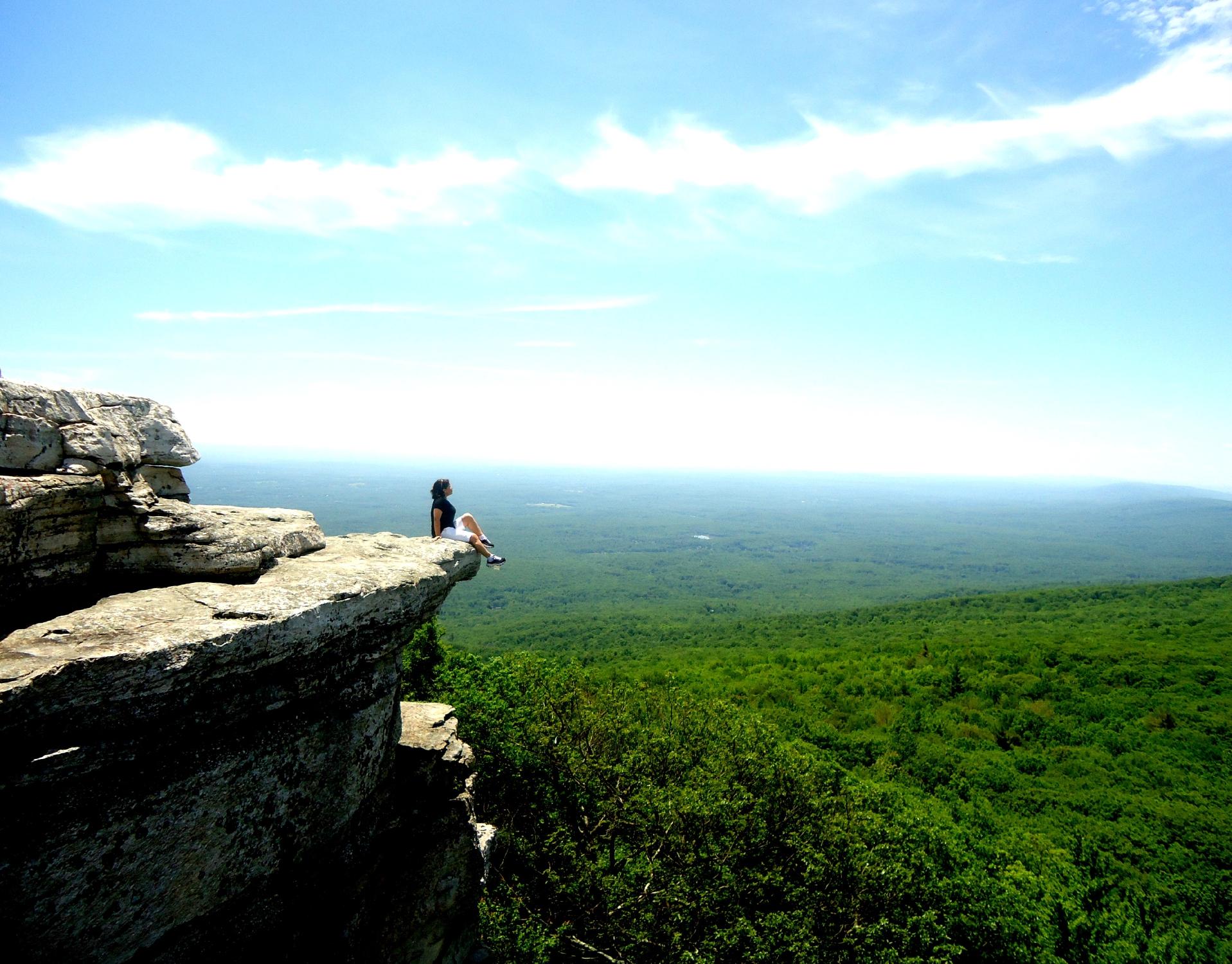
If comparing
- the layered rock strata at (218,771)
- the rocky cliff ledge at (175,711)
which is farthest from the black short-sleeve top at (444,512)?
the rocky cliff ledge at (175,711)

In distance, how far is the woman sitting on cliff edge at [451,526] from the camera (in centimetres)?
1254

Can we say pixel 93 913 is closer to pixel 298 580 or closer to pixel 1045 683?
pixel 298 580

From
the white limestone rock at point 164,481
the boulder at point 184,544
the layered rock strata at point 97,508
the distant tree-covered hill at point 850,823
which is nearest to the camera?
the layered rock strata at point 97,508

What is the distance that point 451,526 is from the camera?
43.6ft

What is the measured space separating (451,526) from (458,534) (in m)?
0.66

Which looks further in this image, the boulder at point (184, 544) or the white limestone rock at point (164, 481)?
the white limestone rock at point (164, 481)

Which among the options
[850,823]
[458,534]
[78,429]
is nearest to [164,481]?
[78,429]

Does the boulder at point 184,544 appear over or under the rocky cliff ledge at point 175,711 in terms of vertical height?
over

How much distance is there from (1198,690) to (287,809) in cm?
4318

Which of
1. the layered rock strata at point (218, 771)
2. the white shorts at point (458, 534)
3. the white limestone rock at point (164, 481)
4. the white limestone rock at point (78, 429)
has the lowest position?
the layered rock strata at point (218, 771)

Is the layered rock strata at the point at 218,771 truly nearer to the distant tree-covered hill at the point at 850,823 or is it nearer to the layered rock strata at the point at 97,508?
the layered rock strata at the point at 97,508

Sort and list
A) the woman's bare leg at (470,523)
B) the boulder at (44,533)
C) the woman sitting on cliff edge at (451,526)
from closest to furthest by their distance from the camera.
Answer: the boulder at (44,533) < the woman sitting on cliff edge at (451,526) < the woman's bare leg at (470,523)

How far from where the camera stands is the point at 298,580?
808 centimetres

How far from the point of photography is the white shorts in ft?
41.6
